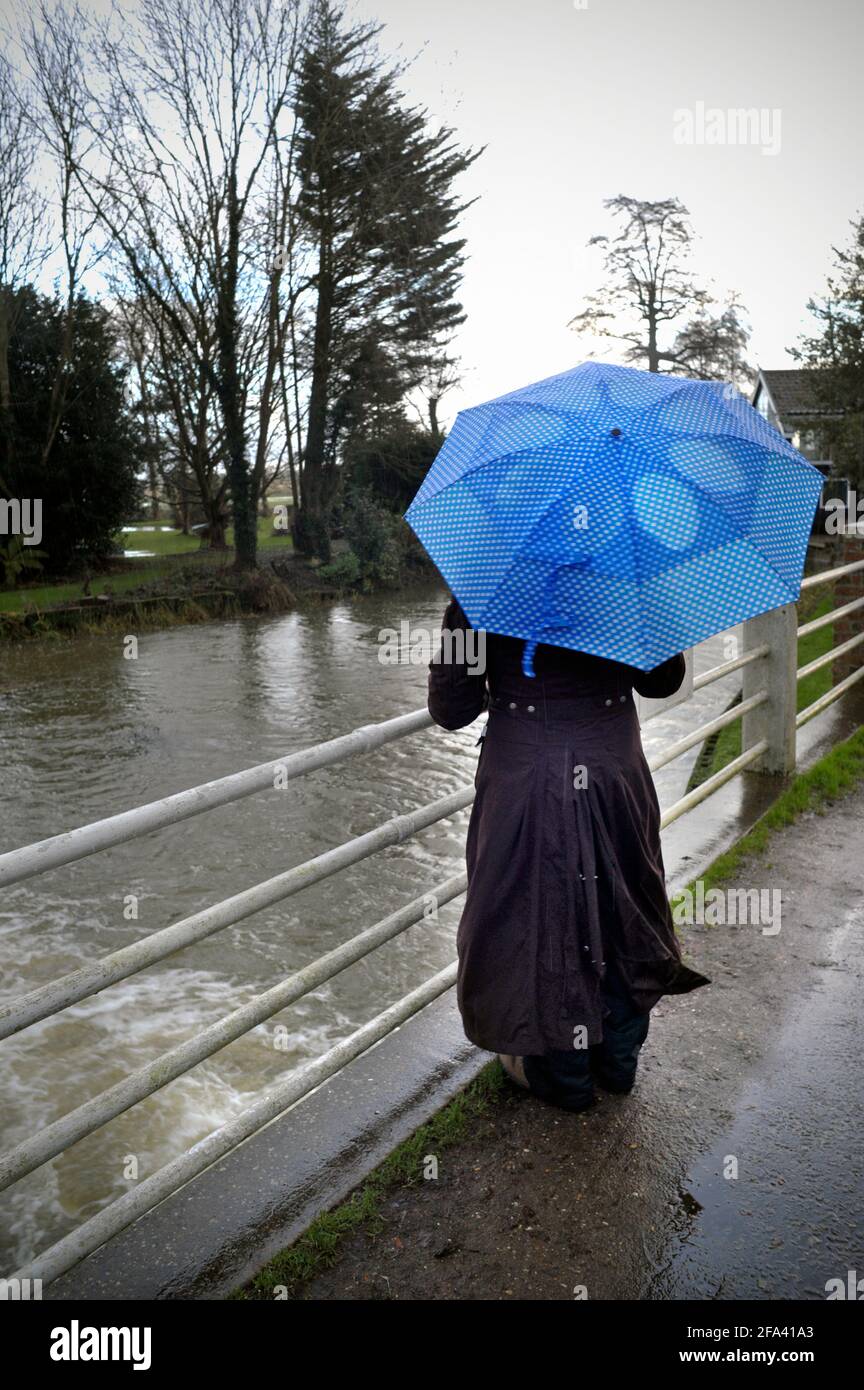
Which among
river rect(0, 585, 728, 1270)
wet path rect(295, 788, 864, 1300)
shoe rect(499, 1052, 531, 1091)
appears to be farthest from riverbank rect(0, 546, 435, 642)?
wet path rect(295, 788, 864, 1300)

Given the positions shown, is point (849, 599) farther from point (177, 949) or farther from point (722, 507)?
point (177, 949)

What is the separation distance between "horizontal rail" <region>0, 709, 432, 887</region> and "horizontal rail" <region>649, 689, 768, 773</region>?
50.0 inches

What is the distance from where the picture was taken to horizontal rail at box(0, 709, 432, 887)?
81.3 inches

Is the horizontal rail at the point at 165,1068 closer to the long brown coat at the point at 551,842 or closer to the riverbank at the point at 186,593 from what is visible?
the long brown coat at the point at 551,842

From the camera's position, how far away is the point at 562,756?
8.34ft

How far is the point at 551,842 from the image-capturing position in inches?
101

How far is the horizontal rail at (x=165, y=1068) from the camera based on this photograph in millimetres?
→ 2154

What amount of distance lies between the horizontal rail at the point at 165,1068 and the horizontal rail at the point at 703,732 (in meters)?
1.31

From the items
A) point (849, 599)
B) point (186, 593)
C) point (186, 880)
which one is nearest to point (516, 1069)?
point (186, 880)

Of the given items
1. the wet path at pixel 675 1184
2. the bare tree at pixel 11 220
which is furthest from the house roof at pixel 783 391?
the wet path at pixel 675 1184

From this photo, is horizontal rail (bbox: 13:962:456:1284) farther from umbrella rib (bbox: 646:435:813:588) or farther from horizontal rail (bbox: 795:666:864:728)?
horizontal rail (bbox: 795:666:864:728)

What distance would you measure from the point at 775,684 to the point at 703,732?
99 cm
